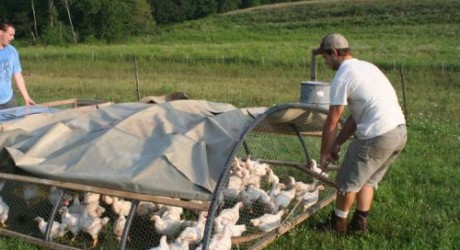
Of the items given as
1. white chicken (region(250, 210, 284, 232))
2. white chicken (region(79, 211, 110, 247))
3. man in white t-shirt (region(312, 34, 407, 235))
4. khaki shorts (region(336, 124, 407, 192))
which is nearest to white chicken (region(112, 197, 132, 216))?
white chicken (region(79, 211, 110, 247))

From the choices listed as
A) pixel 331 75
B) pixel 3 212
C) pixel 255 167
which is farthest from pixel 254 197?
pixel 331 75

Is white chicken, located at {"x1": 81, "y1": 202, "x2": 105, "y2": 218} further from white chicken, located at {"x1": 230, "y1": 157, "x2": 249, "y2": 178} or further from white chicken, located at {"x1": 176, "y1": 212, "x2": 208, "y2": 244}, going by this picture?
white chicken, located at {"x1": 230, "y1": 157, "x2": 249, "y2": 178}

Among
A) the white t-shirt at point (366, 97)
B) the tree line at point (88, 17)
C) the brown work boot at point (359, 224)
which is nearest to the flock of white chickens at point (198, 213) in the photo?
the brown work boot at point (359, 224)

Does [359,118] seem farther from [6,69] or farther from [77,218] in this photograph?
[6,69]

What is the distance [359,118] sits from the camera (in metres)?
5.00

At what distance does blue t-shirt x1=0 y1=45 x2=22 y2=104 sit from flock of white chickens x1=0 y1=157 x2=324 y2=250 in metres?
2.37

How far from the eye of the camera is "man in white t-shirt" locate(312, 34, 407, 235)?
15.4 ft

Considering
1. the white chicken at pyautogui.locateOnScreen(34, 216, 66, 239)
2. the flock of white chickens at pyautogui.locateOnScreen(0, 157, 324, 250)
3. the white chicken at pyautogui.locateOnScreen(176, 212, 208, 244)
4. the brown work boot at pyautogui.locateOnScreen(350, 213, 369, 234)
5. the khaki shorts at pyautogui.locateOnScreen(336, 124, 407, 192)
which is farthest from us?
the brown work boot at pyautogui.locateOnScreen(350, 213, 369, 234)

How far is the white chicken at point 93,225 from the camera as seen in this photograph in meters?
5.08

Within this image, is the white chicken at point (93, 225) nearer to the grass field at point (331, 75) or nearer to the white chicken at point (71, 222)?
the white chicken at point (71, 222)

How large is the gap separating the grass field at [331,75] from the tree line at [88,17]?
21.6ft

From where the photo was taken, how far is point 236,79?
2162 centimetres

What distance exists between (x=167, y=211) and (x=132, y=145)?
Answer: 701mm

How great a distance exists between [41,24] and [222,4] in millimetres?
25613
